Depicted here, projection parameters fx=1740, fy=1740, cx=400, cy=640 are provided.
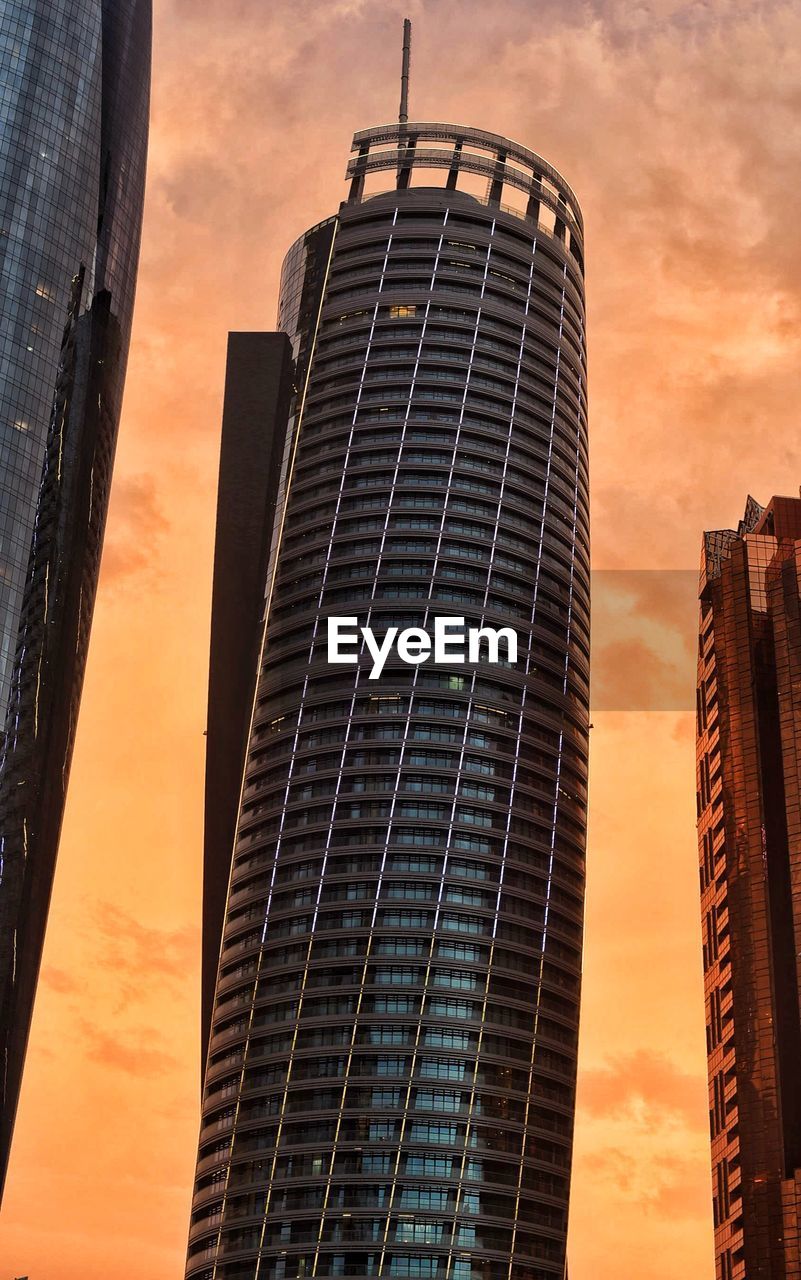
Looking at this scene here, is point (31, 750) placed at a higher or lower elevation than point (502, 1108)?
higher

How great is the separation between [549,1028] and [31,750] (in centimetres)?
6576

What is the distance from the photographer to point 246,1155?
7106 inches

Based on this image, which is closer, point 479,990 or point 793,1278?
point 793,1278

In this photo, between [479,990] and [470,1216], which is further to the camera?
[479,990]

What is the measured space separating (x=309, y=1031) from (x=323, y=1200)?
1765cm

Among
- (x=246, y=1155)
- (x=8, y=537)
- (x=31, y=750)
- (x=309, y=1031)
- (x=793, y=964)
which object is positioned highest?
(x=8, y=537)

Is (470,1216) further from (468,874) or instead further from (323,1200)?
(468,874)

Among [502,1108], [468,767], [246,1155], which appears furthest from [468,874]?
[246,1155]

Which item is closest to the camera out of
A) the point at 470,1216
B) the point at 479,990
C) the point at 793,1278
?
the point at 793,1278

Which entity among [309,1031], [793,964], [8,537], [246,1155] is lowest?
[246,1155]

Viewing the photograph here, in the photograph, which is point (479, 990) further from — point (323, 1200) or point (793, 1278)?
point (793, 1278)

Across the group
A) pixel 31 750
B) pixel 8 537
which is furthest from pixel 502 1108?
pixel 8 537

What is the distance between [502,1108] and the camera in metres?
180

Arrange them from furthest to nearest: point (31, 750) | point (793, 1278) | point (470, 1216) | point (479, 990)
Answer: point (31, 750), point (479, 990), point (470, 1216), point (793, 1278)
